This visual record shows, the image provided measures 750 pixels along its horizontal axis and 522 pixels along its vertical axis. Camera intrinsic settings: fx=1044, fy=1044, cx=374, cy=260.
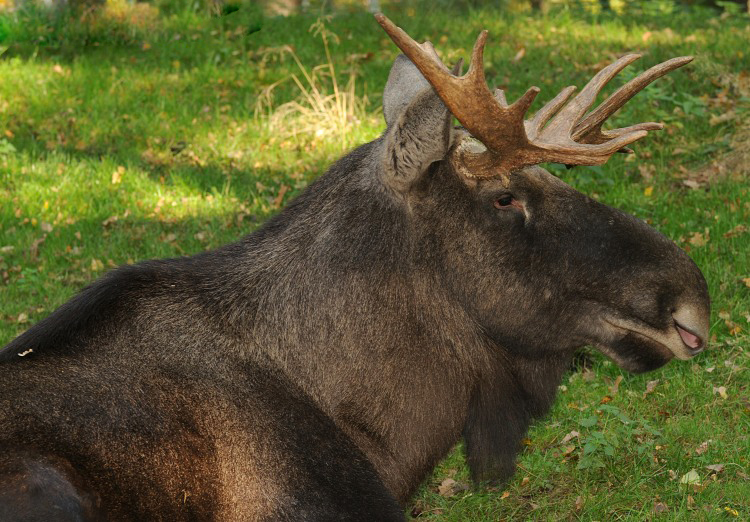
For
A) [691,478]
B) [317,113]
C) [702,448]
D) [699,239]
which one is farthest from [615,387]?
[317,113]

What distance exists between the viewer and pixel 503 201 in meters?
4.86

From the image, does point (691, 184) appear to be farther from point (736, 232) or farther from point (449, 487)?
point (449, 487)

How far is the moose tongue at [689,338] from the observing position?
483 centimetres

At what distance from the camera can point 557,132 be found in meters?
5.00

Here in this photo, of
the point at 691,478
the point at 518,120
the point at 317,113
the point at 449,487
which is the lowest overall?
the point at 317,113

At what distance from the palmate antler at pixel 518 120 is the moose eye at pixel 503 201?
12 cm

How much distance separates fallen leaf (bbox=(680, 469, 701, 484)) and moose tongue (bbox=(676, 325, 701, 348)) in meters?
1.29

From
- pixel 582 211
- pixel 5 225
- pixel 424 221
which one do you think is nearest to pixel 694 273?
pixel 582 211

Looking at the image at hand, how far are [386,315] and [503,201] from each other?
76 cm

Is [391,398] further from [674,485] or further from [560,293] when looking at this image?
[674,485]

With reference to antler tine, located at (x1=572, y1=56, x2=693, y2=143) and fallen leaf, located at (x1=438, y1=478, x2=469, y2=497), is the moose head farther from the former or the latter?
fallen leaf, located at (x1=438, y1=478, x2=469, y2=497)

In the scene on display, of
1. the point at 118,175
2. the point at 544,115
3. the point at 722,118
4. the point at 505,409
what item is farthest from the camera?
the point at 118,175

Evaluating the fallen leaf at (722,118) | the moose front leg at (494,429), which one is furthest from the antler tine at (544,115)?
the fallen leaf at (722,118)

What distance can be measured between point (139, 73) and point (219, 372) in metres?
9.91
